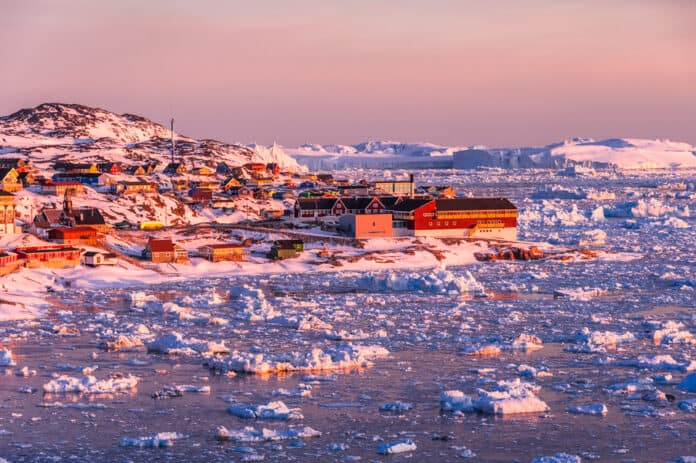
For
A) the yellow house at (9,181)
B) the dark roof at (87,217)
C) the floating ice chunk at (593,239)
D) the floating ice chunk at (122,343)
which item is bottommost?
the floating ice chunk at (122,343)

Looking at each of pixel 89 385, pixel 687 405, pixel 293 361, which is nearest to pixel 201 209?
pixel 293 361

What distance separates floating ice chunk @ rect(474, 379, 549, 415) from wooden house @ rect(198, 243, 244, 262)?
27.8 meters

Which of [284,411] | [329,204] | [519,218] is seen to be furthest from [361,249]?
[284,411]

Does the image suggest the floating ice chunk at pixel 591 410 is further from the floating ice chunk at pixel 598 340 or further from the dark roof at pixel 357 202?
the dark roof at pixel 357 202

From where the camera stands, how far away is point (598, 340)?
27.0 m

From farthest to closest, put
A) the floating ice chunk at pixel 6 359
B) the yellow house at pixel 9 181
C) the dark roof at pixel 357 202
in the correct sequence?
1. the yellow house at pixel 9 181
2. the dark roof at pixel 357 202
3. the floating ice chunk at pixel 6 359

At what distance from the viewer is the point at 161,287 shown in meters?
40.8

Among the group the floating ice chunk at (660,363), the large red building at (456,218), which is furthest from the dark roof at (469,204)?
the floating ice chunk at (660,363)

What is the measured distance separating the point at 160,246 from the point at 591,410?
2925 cm

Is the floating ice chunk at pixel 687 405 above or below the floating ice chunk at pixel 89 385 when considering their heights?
below

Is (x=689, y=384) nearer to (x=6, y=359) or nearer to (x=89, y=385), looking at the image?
(x=89, y=385)

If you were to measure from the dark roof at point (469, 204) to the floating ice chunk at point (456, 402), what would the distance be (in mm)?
35906

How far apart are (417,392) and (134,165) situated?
6664 cm

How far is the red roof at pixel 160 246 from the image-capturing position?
4641 centimetres
